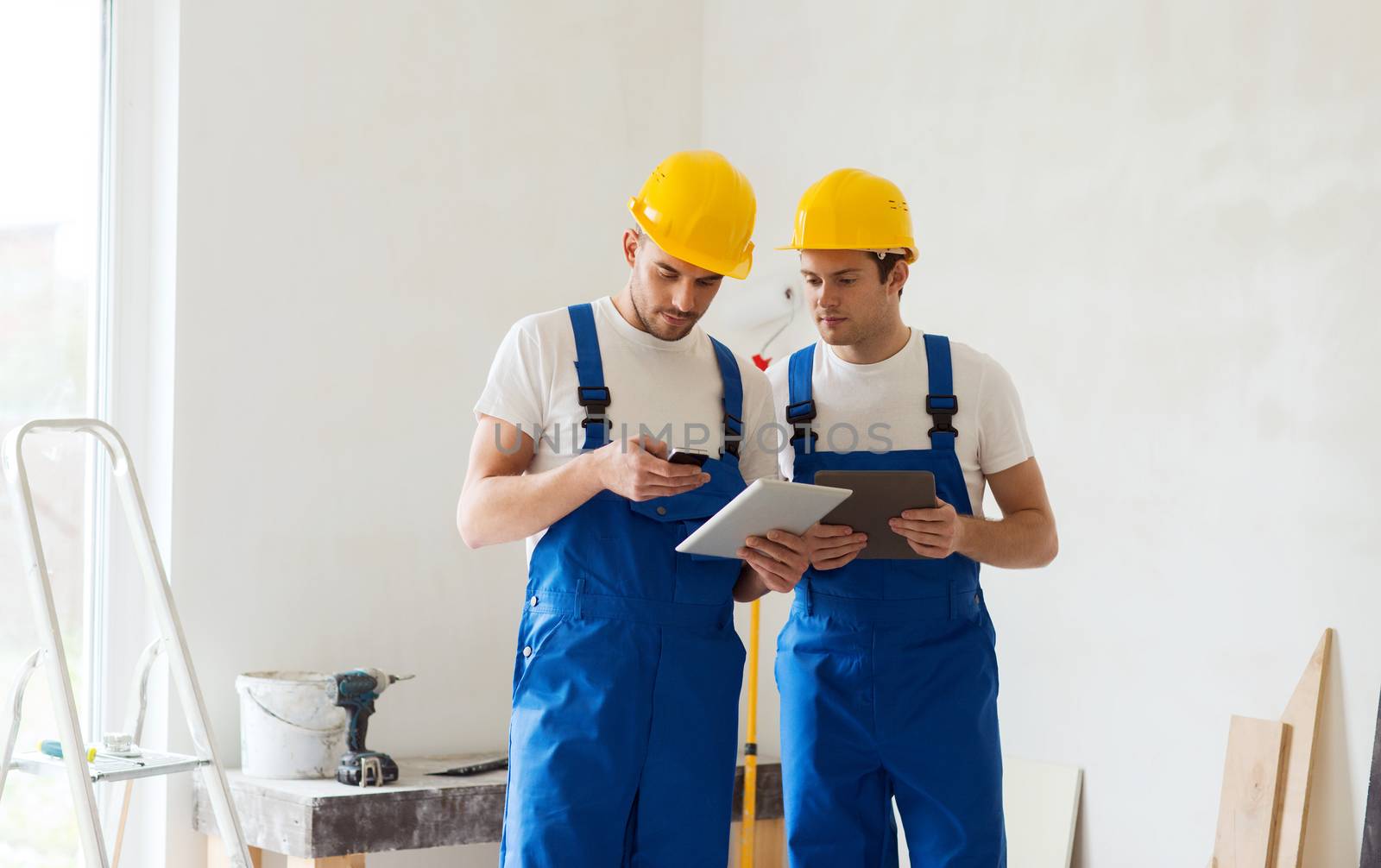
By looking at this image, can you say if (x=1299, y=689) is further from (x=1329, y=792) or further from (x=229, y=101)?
(x=229, y=101)

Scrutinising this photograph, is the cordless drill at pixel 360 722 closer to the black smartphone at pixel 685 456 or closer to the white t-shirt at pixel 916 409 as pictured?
the white t-shirt at pixel 916 409

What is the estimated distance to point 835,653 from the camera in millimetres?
2492

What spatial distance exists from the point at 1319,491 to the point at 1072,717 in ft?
3.11

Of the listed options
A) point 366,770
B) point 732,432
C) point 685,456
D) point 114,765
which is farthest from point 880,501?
point 366,770

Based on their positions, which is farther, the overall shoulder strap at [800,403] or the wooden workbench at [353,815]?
the wooden workbench at [353,815]

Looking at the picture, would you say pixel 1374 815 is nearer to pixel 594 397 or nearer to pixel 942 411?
pixel 942 411

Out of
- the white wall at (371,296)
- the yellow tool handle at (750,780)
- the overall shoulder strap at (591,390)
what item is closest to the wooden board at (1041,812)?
the yellow tool handle at (750,780)

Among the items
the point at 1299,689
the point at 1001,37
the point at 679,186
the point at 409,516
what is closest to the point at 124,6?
the point at 409,516

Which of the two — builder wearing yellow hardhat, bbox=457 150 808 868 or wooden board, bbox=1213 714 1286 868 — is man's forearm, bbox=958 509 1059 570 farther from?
wooden board, bbox=1213 714 1286 868

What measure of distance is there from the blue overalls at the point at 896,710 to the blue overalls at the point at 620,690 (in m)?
0.19

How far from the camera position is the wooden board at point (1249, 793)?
3115 millimetres

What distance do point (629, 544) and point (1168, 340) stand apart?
1831 mm

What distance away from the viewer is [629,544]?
230 cm

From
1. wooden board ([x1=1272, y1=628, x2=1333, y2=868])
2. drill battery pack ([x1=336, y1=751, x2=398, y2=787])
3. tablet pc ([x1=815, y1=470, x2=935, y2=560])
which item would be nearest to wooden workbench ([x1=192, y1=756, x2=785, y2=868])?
drill battery pack ([x1=336, y1=751, x2=398, y2=787])
